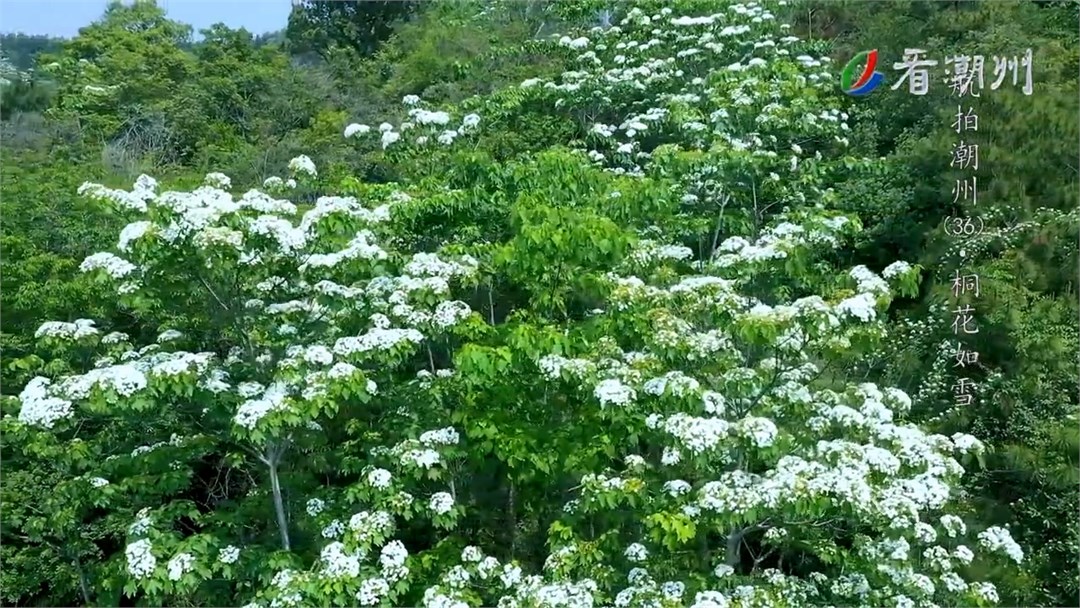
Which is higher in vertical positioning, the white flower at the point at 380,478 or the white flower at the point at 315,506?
the white flower at the point at 380,478

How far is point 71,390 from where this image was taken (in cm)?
481

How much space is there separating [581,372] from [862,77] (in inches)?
307

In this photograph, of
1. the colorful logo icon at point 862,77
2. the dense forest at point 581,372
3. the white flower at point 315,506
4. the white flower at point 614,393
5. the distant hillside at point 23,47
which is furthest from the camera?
the distant hillside at point 23,47

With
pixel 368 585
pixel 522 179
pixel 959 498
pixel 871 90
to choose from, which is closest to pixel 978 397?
pixel 959 498

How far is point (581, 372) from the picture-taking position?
4848 millimetres

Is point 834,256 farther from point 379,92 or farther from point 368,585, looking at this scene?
point 379,92

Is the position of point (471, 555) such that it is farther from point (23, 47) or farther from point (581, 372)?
point (23, 47)

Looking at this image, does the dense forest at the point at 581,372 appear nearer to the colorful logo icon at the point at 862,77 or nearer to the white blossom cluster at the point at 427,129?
the white blossom cluster at the point at 427,129

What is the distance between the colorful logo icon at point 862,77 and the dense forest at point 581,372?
48.5 inches

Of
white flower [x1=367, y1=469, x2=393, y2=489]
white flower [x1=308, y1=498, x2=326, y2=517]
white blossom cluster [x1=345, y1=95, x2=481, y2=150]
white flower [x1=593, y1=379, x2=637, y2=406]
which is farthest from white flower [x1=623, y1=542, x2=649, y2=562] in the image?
white blossom cluster [x1=345, y1=95, x2=481, y2=150]

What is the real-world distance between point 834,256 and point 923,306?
4.82 ft

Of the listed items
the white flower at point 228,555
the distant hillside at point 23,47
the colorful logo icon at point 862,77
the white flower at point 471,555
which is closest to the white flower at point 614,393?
the white flower at point 471,555

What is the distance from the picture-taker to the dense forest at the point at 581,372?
15.5 ft

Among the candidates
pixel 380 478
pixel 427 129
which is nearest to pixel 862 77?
pixel 427 129
